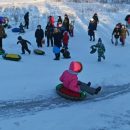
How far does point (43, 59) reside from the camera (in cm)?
1925

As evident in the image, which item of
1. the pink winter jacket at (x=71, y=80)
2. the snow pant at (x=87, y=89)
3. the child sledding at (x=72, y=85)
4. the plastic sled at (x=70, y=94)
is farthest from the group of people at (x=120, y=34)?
the plastic sled at (x=70, y=94)

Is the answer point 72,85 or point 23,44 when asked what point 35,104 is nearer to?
point 72,85

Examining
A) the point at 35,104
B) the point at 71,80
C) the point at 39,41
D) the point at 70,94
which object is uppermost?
the point at 39,41

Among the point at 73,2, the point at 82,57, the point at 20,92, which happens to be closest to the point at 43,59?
the point at 82,57

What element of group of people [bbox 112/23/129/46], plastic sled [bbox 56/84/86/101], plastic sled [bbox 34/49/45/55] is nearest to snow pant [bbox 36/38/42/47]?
plastic sled [bbox 34/49/45/55]

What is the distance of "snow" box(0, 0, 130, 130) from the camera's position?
11.3m

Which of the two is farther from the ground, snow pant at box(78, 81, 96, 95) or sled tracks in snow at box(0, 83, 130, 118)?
snow pant at box(78, 81, 96, 95)

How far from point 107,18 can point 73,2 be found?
922 centimetres

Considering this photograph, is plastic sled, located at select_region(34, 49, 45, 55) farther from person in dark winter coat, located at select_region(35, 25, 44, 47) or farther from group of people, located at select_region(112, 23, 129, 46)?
group of people, located at select_region(112, 23, 129, 46)

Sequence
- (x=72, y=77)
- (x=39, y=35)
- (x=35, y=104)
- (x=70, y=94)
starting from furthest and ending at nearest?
(x=39, y=35), (x=72, y=77), (x=70, y=94), (x=35, y=104)

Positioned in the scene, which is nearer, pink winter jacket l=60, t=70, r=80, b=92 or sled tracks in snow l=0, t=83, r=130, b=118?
sled tracks in snow l=0, t=83, r=130, b=118

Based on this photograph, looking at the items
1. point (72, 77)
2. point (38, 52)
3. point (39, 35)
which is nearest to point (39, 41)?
point (39, 35)

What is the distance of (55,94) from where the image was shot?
13.8 metres

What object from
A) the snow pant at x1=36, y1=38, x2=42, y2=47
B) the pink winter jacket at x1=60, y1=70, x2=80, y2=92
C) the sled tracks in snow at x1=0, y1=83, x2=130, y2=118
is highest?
the snow pant at x1=36, y1=38, x2=42, y2=47
